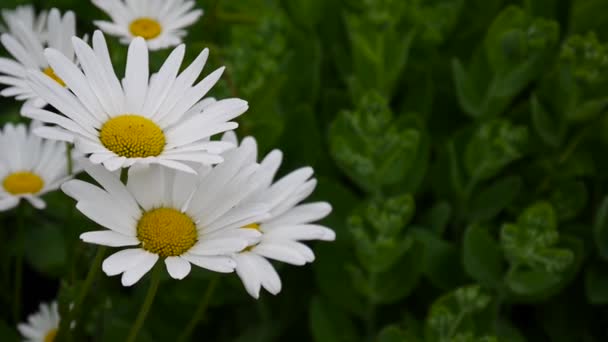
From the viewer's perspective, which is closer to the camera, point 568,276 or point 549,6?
point 568,276

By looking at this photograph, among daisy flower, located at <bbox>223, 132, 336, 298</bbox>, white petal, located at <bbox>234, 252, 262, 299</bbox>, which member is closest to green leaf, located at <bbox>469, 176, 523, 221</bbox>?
daisy flower, located at <bbox>223, 132, 336, 298</bbox>

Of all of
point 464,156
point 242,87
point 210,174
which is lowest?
point 464,156

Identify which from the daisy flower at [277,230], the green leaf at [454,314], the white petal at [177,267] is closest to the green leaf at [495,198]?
the green leaf at [454,314]

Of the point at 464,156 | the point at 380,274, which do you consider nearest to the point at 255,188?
the point at 380,274

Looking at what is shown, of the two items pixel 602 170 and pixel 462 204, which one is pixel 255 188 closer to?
pixel 462 204

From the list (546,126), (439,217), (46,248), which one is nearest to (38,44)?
(46,248)

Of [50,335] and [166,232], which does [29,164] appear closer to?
[50,335]
